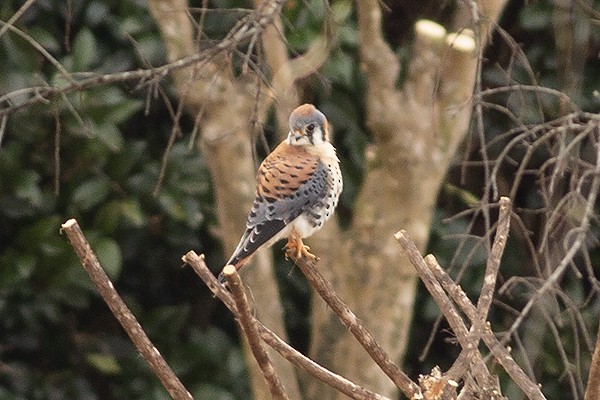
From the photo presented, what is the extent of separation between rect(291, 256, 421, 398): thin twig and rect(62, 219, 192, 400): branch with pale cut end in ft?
1.08

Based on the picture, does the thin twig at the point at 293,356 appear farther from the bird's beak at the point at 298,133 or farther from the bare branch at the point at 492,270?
the bird's beak at the point at 298,133

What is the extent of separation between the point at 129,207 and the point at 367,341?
2078mm

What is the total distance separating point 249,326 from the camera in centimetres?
163

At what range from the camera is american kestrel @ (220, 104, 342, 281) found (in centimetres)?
282

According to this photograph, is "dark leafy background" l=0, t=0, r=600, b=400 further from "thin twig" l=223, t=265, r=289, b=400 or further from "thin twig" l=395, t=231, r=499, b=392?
"thin twig" l=223, t=265, r=289, b=400

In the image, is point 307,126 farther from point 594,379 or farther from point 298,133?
point 594,379

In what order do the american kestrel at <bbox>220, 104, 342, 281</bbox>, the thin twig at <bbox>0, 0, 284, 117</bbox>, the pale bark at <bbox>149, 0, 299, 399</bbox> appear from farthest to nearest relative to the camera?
the pale bark at <bbox>149, 0, 299, 399</bbox> → the american kestrel at <bbox>220, 104, 342, 281</bbox> → the thin twig at <bbox>0, 0, 284, 117</bbox>

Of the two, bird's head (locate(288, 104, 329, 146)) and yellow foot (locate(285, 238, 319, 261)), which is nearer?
yellow foot (locate(285, 238, 319, 261))

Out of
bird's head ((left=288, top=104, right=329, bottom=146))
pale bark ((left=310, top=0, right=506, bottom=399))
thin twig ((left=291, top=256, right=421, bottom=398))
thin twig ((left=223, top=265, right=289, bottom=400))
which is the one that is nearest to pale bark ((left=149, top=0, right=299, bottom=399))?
pale bark ((left=310, top=0, right=506, bottom=399))

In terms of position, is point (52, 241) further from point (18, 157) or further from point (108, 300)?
point (108, 300)

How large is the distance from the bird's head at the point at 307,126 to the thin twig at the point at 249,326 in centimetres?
123

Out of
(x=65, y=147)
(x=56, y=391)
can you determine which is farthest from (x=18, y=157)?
(x=56, y=391)

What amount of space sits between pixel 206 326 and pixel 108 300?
2.80 m

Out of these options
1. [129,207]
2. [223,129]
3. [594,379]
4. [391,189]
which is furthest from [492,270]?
[129,207]
